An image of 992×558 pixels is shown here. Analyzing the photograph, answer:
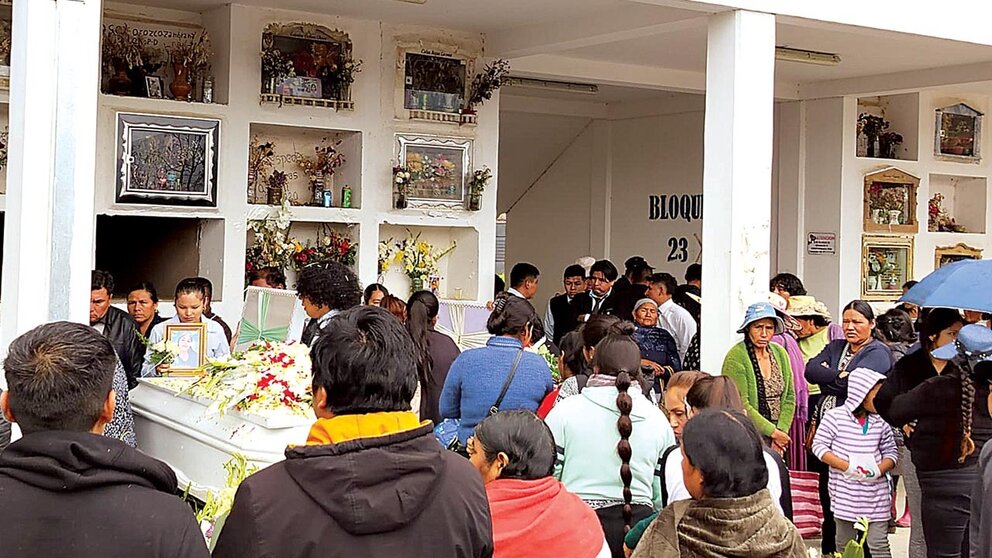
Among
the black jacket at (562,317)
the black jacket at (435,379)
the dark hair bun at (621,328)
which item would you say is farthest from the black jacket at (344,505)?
the black jacket at (562,317)

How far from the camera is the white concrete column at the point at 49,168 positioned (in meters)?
4.90

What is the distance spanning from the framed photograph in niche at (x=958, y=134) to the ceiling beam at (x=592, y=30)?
4.95 metres

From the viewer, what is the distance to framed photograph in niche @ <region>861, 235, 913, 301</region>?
38.5 feet

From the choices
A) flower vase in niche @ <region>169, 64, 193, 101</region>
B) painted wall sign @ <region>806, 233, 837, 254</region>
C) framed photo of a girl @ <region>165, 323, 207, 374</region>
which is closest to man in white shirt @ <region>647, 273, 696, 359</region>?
framed photo of a girl @ <region>165, 323, 207, 374</region>

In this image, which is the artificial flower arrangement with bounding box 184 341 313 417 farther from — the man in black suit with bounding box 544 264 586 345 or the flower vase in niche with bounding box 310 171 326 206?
the man in black suit with bounding box 544 264 586 345

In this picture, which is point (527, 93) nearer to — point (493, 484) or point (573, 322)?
point (573, 322)

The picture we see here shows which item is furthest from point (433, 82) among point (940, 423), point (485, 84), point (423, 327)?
point (940, 423)

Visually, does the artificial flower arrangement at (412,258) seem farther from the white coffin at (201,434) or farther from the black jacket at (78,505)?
the black jacket at (78,505)

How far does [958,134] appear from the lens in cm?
1238

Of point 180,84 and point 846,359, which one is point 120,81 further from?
point 846,359

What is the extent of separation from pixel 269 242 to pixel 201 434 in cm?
382

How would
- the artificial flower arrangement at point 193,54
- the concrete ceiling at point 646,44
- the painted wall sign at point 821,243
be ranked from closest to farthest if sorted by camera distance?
the concrete ceiling at point 646,44
the artificial flower arrangement at point 193,54
the painted wall sign at point 821,243

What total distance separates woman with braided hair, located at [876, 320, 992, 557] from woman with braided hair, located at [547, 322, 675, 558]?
113 centimetres

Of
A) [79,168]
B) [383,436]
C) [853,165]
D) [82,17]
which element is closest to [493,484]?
[383,436]
